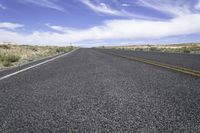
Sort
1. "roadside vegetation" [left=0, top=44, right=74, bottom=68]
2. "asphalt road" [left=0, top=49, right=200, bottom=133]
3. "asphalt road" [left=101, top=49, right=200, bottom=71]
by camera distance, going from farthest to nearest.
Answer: "roadside vegetation" [left=0, top=44, right=74, bottom=68]
"asphalt road" [left=101, top=49, right=200, bottom=71]
"asphalt road" [left=0, top=49, right=200, bottom=133]

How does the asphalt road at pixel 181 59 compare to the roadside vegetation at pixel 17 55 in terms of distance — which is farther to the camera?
→ the roadside vegetation at pixel 17 55

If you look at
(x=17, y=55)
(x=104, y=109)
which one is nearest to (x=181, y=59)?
(x=104, y=109)

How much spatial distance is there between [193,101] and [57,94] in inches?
96.4

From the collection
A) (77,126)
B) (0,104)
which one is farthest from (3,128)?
(0,104)

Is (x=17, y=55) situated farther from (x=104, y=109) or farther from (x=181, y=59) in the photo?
(x=104, y=109)

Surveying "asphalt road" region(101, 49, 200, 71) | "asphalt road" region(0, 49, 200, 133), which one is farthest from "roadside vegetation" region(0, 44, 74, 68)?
"asphalt road" region(0, 49, 200, 133)

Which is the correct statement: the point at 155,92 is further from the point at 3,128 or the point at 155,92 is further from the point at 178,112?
the point at 3,128

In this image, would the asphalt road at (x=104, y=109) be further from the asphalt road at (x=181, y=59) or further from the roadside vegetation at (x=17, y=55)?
the roadside vegetation at (x=17, y=55)

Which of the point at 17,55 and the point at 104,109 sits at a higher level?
the point at 104,109

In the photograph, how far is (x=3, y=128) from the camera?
3098mm

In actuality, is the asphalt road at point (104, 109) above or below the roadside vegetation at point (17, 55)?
above

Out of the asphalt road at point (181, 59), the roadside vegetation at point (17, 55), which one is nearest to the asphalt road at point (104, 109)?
the asphalt road at point (181, 59)

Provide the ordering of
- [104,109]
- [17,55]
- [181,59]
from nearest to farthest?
[104,109] → [181,59] → [17,55]

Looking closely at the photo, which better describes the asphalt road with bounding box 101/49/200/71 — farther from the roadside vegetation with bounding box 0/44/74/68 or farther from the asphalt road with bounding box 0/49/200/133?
the roadside vegetation with bounding box 0/44/74/68
